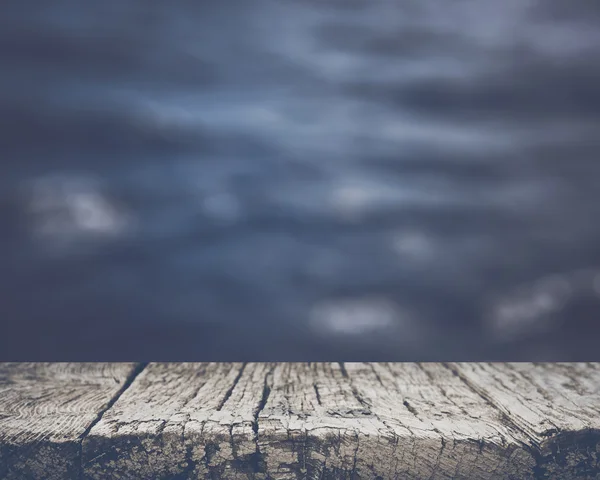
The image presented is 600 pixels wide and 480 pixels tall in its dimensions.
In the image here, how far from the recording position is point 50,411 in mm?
770

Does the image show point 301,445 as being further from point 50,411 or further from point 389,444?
point 50,411

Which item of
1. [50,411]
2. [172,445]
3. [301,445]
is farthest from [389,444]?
[50,411]

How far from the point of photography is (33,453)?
0.68 metres

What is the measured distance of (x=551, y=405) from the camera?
79 cm

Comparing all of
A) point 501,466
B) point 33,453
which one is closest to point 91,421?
point 33,453

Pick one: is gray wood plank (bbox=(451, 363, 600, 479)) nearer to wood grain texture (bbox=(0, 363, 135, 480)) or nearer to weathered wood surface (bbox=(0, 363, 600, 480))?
weathered wood surface (bbox=(0, 363, 600, 480))

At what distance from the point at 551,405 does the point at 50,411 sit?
2.28 ft

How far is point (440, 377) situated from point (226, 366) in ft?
1.21

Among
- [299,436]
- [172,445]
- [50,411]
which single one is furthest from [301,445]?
[50,411]

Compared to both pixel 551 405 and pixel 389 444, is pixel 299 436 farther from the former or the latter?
pixel 551 405

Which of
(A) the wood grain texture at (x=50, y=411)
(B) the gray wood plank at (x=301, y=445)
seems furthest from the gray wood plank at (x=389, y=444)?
(A) the wood grain texture at (x=50, y=411)

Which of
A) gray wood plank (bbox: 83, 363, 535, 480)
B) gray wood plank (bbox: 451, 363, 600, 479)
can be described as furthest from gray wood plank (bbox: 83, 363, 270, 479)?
gray wood plank (bbox: 451, 363, 600, 479)

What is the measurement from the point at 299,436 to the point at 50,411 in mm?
353

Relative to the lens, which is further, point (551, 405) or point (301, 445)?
point (551, 405)
